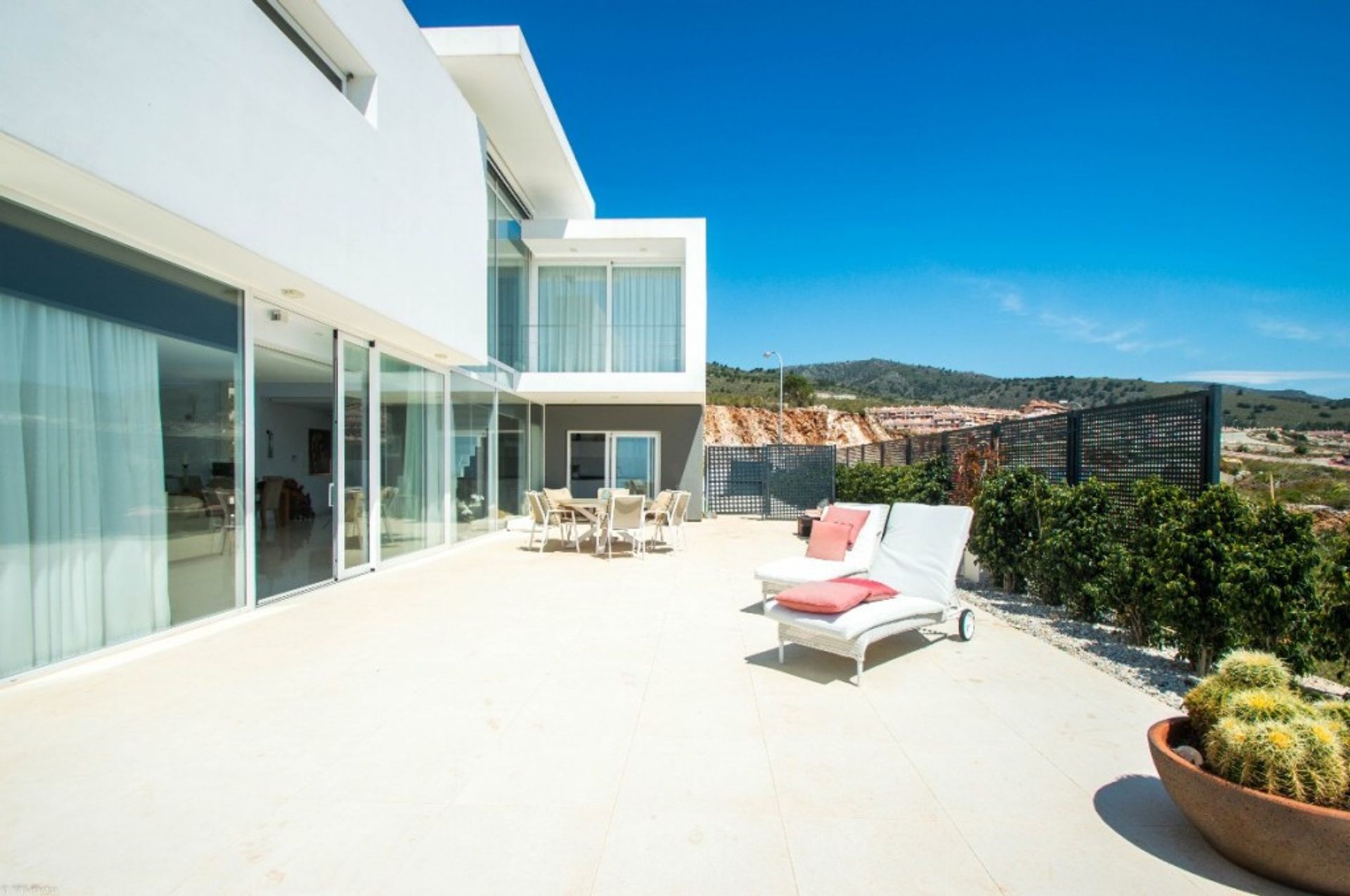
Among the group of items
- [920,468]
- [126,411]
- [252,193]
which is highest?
[252,193]

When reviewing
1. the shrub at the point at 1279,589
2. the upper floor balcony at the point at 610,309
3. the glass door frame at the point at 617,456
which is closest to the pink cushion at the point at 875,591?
the shrub at the point at 1279,589

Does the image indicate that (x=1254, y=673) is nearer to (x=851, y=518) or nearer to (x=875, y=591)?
(x=875, y=591)

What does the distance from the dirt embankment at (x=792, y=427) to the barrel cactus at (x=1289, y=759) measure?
110ft

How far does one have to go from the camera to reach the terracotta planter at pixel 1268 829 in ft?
6.26

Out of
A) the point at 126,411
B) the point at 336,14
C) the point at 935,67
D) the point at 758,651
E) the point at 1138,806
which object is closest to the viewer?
the point at 1138,806

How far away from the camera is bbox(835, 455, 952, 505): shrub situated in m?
10.1

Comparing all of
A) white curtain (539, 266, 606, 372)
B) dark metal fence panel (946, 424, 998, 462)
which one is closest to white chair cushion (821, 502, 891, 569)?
dark metal fence panel (946, 424, 998, 462)

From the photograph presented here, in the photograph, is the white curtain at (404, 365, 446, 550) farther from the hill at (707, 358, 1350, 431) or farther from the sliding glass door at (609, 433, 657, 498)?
the hill at (707, 358, 1350, 431)

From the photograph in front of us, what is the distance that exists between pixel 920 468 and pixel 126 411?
1042 cm

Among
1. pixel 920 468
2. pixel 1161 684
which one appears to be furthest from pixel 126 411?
pixel 920 468

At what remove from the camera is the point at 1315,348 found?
60.0 feet

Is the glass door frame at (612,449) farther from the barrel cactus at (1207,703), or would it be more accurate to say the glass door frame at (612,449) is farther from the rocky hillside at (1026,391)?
the barrel cactus at (1207,703)

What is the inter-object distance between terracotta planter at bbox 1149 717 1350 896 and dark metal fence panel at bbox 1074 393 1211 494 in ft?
11.2

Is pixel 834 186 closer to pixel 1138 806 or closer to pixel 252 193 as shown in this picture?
pixel 252 193
